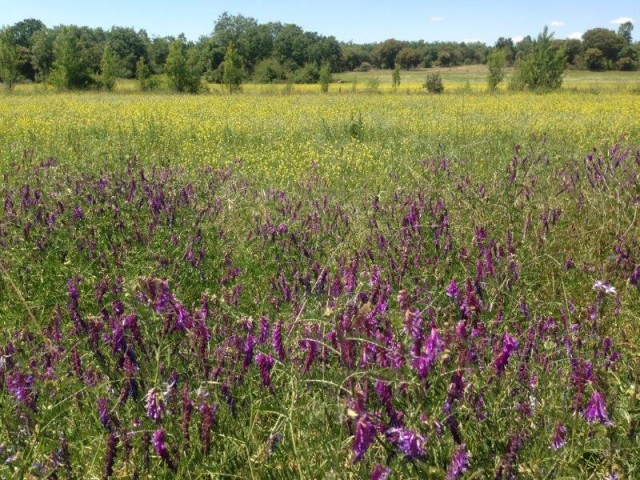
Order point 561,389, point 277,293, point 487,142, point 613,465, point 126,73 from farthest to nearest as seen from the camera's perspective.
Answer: point 126,73
point 487,142
point 277,293
point 561,389
point 613,465

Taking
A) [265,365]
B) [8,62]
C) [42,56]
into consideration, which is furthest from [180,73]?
[265,365]

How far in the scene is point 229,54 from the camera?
47.4 metres

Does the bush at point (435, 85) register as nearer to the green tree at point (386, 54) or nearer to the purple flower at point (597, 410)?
the purple flower at point (597, 410)

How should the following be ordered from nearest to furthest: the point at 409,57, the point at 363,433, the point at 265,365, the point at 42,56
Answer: the point at 363,433 → the point at 265,365 → the point at 42,56 → the point at 409,57

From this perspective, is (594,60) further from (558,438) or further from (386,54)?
(558,438)

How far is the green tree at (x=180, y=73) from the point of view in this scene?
42.2 metres

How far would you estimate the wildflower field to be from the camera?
4.75ft

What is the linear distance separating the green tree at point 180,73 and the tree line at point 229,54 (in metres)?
0.08

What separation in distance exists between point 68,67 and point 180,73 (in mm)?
9721

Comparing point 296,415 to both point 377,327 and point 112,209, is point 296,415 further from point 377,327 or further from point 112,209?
point 112,209

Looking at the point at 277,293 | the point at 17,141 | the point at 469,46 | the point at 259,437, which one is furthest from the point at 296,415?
the point at 469,46

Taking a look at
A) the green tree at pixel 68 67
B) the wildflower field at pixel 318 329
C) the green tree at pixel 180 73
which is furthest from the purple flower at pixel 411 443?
the green tree at pixel 68 67

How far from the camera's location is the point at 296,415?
176 centimetres

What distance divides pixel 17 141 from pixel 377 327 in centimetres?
987
